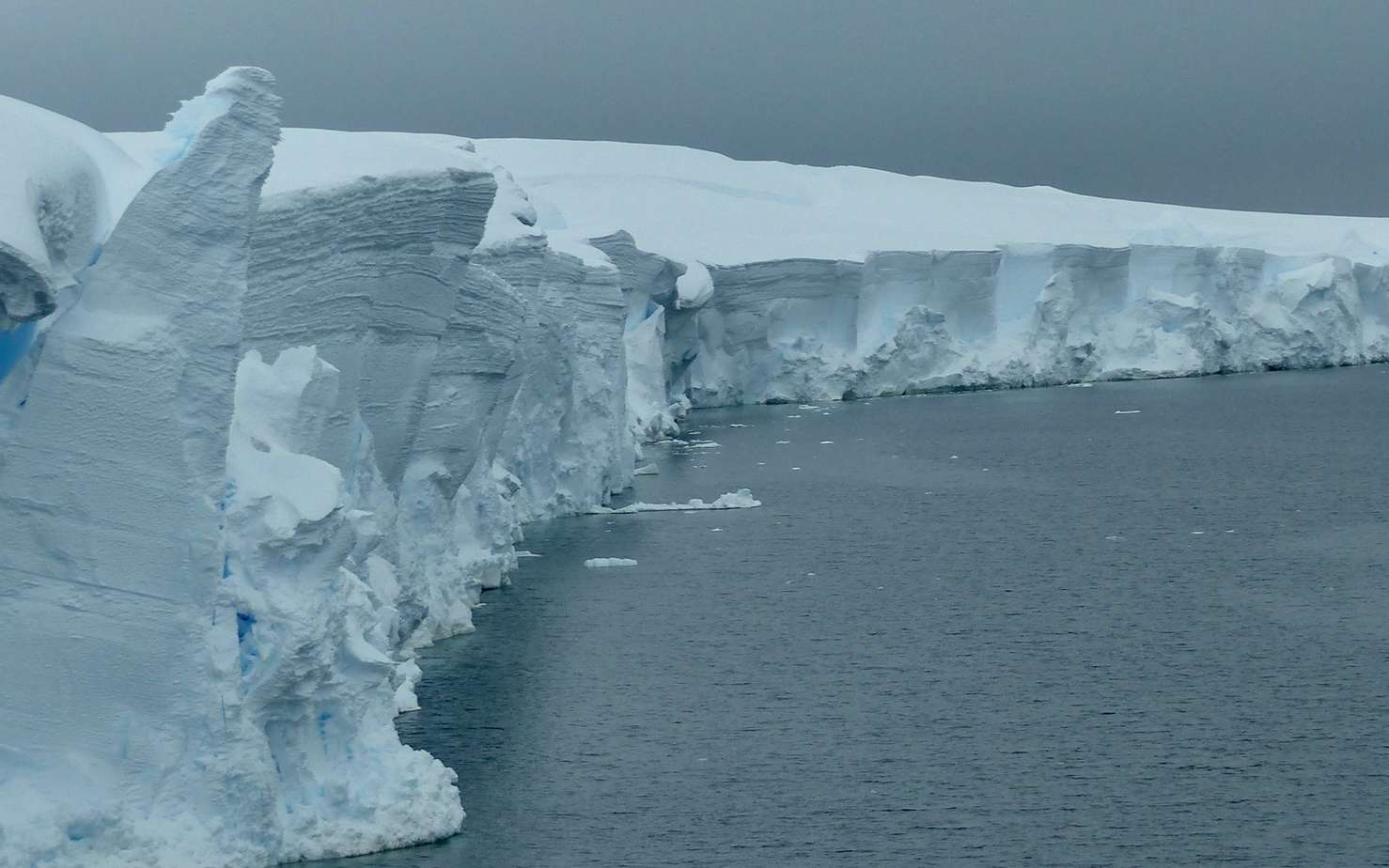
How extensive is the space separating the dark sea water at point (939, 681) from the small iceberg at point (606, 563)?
25cm

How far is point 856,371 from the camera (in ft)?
136

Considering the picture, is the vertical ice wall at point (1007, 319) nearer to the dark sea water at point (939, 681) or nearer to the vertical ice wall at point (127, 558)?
the dark sea water at point (939, 681)

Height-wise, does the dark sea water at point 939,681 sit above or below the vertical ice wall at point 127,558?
below

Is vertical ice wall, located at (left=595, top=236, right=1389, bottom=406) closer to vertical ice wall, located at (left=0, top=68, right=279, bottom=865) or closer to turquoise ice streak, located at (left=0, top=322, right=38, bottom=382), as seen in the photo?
vertical ice wall, located at (left=0, top=68, right=279, bottom=865)

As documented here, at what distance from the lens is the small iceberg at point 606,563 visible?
19.5m

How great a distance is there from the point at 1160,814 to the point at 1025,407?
29083 millimetres

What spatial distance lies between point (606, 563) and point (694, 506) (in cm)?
457

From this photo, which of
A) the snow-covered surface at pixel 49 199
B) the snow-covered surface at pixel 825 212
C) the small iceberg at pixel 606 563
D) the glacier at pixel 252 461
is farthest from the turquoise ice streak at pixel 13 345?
the snow-covered surface at pixel 825 212

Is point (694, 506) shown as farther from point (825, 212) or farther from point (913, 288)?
point (825, 212)

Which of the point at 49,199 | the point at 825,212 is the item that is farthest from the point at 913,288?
the point at 49,199

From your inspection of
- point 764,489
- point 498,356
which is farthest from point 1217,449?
point 498,356

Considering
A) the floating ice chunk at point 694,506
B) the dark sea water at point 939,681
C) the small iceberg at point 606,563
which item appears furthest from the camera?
the floating ice chunk at point 694,506

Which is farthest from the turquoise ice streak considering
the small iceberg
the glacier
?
the small iceberg

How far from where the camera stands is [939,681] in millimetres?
13711
